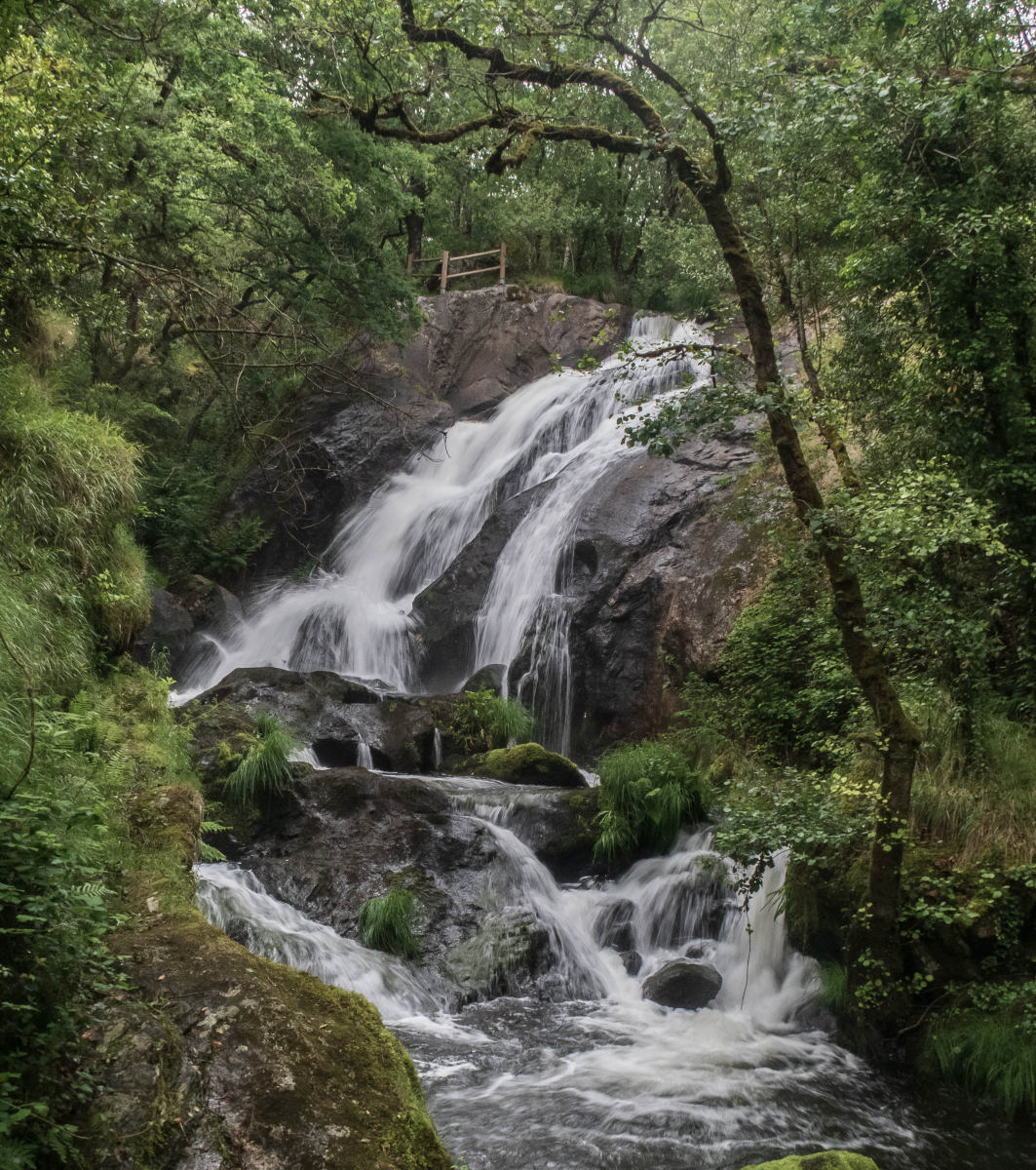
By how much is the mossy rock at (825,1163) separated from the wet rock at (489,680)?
919 cm

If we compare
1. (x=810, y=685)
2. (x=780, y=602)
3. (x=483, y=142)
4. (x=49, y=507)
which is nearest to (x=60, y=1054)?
(x=49, y=507)

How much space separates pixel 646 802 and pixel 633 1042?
2778 millimetres

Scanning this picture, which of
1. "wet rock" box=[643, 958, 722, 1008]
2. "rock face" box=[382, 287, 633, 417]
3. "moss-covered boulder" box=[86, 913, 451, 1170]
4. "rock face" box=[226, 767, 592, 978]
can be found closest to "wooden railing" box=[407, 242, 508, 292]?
"rock face" box=[382, 287, 633, 417]

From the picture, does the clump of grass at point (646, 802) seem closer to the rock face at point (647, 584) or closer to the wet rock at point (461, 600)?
the rock face at point (647, 584)

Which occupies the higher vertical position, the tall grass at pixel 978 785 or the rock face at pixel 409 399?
the rock face at pixel 409 399

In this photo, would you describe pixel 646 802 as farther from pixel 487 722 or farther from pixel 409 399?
pixel 409 399

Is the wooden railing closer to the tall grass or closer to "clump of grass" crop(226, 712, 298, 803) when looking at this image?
"clump of grass" crop(226, 712, 298, 803)

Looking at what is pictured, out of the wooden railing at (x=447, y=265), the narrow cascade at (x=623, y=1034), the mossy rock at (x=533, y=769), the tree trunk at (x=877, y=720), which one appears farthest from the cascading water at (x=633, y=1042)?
the wooden railing at (x=447, y=265)

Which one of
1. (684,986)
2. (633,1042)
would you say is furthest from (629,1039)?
(684,986)

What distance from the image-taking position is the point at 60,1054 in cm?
238

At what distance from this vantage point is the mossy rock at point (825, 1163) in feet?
11.7

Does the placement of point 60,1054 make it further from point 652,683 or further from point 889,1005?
point 652,683

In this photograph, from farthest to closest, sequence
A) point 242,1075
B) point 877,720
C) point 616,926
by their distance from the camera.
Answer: point 616,926 → point 877,720 → point 242,1075

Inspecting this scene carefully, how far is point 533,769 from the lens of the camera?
10.5 m
